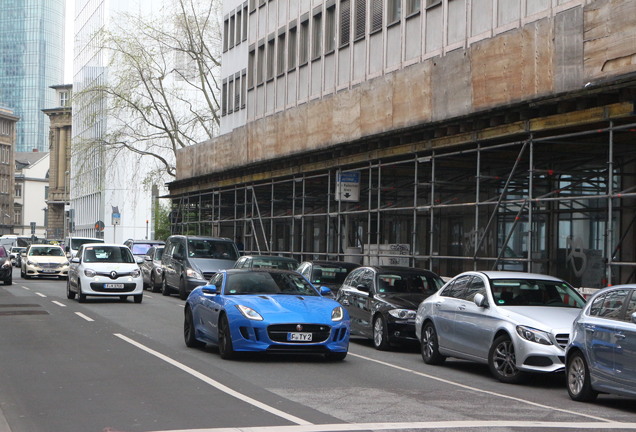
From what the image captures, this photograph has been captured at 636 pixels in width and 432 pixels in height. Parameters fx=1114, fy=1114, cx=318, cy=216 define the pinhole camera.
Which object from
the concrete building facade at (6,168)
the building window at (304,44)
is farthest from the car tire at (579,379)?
the concrete building facade at (6,168)

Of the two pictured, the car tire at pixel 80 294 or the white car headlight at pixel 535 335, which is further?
the car tire at pixel 80 294

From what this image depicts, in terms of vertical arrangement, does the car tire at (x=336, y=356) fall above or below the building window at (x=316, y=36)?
below

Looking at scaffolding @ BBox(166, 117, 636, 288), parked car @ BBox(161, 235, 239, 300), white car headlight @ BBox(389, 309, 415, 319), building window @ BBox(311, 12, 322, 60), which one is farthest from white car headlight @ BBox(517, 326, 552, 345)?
building window @ BBox(311, 12, 322, 60)

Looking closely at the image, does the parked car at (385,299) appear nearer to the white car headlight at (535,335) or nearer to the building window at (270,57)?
the white car headlight at (535,335)

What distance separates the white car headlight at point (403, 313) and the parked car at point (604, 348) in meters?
5.78

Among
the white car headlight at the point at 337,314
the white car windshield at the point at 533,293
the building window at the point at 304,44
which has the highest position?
the building window at the point at 304,44

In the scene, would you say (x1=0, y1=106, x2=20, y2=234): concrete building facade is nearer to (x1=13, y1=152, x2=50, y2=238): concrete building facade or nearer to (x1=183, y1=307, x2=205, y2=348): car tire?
(x1=13, y1=152, x2=50, y2=238): concrete building facade

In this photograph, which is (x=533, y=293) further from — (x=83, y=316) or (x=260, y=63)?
(x=260, y=63)

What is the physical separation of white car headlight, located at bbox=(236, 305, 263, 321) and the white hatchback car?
48.9 feet

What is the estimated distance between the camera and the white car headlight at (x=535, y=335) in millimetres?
Result: 13750

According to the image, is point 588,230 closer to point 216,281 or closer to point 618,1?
point 618,1

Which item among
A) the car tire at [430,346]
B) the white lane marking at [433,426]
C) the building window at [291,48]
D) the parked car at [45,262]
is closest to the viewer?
the white lane marking at [433,426]

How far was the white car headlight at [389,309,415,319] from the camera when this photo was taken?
18.5 meters

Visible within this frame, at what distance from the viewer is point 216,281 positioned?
17.4 meters
